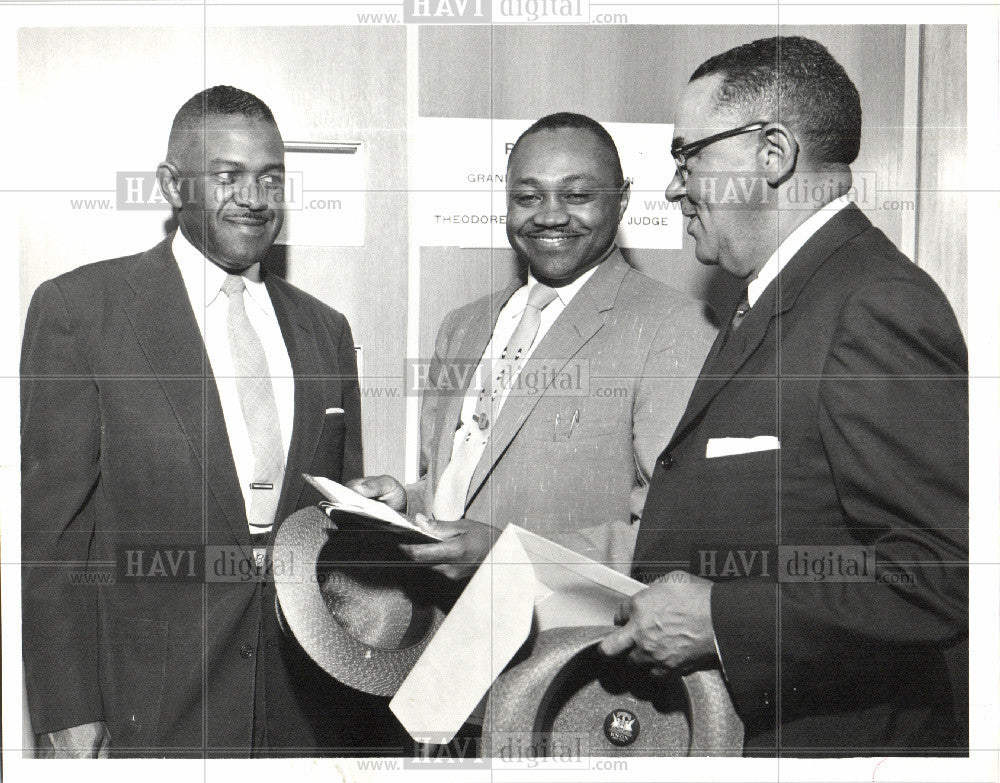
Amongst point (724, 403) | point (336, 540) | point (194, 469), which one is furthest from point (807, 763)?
point (194, 469)

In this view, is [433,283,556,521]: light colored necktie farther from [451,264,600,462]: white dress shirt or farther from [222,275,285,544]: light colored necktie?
[222,275,285,544]: light colored necktie

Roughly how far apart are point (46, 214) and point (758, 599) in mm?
2167

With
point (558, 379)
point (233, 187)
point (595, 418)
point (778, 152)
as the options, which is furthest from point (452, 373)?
point (778, 152)

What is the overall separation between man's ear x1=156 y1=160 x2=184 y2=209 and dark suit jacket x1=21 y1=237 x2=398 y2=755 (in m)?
0.13

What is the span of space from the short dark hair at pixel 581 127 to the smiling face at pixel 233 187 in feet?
2.13

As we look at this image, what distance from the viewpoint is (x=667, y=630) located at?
2.68 metres

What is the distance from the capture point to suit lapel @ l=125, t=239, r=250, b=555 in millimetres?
2844

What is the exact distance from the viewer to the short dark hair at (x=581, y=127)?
2.83 m

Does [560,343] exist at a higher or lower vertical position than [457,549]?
higher

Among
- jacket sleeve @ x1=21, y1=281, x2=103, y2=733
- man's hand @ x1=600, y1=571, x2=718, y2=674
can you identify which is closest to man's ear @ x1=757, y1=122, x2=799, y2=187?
→ man's hand @ x1=600, y1=571, x2=718, y2=674

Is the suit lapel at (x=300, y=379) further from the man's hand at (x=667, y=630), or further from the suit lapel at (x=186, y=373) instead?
the man's hand at (x=667, y=630)

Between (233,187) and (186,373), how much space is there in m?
0.51

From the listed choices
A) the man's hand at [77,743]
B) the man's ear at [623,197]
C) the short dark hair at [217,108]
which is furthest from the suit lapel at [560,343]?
the man's hand at [77,743]

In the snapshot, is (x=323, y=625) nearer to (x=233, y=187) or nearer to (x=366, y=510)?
(x=366, y=510)
